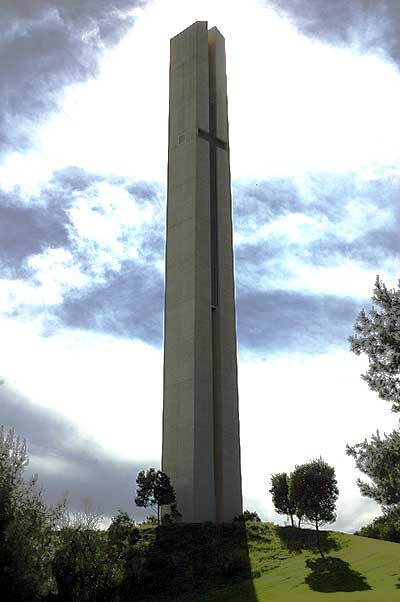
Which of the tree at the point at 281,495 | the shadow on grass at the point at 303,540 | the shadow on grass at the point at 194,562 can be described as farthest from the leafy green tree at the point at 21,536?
the tree at the point at 281,495

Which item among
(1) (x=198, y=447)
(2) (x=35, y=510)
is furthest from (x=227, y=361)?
(2) (x=35, y=510)

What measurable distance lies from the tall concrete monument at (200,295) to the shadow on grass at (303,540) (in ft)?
22.2

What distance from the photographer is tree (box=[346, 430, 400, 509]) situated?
18.5 m

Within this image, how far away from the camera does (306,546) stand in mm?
33938

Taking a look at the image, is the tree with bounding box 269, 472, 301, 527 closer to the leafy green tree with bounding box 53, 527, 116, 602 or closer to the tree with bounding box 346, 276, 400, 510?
the leafy green tree with bounding box 53, 527, 116, 602

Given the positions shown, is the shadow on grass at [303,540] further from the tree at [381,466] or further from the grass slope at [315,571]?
the tree at [381,466]

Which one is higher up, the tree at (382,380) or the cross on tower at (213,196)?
the cross on tower at (213,196)

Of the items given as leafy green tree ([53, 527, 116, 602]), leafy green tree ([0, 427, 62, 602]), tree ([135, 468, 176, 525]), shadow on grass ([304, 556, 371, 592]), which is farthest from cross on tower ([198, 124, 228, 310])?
leafy green tree ([0, 427, 62, 602])

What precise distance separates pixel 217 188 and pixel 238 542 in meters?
27.2

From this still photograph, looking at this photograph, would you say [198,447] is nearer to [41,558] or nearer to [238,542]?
[238,542]

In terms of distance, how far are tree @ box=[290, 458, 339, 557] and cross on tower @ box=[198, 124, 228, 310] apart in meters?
16.2

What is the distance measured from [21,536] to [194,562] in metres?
14.0

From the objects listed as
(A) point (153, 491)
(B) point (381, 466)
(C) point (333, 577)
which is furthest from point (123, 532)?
(B) point (381, 466)

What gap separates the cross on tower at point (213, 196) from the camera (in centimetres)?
4991
